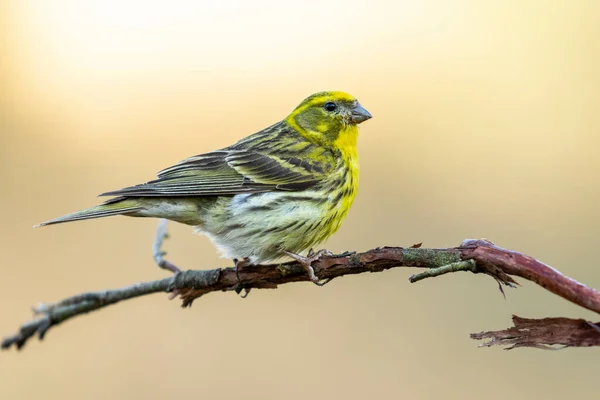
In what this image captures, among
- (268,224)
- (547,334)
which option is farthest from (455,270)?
(268,224)

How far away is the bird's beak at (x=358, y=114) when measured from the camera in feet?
15.0

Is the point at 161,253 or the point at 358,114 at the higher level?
the point at 358,114

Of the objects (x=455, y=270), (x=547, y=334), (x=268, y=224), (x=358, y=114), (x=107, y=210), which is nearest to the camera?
(x=547, y=334)

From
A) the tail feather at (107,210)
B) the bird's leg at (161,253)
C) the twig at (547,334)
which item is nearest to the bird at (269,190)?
the tail feather at (107,210)

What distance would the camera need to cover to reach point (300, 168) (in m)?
4.43

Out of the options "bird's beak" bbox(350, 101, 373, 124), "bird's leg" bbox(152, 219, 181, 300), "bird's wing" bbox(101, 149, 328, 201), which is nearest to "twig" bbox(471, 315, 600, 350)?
"bird's leg" bbox(152, 219, 181, 300)

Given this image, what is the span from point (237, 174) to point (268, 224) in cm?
49

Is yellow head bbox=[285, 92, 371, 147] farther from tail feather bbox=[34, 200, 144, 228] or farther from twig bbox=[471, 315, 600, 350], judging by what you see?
twig bbox=[471, 315, 600, 350]

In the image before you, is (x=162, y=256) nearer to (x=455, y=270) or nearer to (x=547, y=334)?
(x=455, y=270)

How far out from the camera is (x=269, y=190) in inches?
171

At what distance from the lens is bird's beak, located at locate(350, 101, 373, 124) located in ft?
15.0

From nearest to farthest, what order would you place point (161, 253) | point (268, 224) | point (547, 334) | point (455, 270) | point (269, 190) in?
point (547, 334) < point (455, 270) < point (161, 253) < point (268, 224) < point (269, 190)

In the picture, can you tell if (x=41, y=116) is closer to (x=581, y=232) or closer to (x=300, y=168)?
(x=300, y=168)

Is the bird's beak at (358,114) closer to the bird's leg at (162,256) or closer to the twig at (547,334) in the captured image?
the bird's leg at (162,256)
